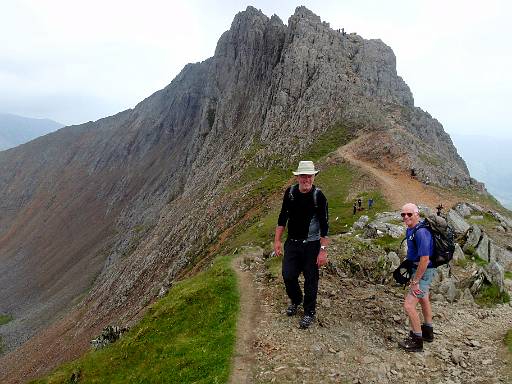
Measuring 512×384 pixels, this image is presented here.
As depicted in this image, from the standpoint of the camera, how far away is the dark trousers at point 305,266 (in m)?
13.6

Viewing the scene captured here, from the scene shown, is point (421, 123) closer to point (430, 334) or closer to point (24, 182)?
point (430, 334)

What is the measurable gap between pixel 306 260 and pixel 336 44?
71.4m

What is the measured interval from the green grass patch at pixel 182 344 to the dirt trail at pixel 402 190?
22.3m

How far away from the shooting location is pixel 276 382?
11430 mm

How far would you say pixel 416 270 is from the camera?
12.3 metres

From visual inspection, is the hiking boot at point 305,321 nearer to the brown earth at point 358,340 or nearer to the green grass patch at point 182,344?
the brown earth at point 358,340

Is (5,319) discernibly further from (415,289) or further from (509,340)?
(509,340)

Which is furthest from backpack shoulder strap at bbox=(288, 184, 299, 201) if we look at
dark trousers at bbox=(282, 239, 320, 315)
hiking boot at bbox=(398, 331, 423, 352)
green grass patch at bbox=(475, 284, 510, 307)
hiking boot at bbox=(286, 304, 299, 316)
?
green grass patch at bbox=(475, 284, 510, 307)

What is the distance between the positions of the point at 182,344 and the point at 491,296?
40.8 ft

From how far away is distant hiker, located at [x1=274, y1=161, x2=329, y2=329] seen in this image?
13.1 metres

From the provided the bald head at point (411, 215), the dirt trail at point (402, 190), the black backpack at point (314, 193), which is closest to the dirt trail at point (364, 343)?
the bald head at point (411, 215)

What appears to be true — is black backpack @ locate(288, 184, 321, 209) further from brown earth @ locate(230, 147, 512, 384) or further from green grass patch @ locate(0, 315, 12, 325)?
green grass patch @ locate(0, 315, 12, 325)

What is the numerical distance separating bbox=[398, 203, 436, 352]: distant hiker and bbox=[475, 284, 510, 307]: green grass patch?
18.2 feet

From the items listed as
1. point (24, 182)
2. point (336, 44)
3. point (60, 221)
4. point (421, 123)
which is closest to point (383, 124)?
point (421, 123)
